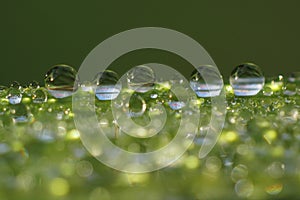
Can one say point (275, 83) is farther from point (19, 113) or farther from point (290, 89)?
point (19, 113)

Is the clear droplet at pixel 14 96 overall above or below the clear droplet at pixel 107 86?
above

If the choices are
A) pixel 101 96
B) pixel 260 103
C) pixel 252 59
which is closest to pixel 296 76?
pixel 260 103

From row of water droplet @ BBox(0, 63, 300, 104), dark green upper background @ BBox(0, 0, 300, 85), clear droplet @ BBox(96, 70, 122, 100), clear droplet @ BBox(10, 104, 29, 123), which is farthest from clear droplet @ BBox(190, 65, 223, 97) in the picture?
dark green upper background @ BBox(0, 0, 300, 85)

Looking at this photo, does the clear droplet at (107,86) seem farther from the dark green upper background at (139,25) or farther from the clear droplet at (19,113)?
the dark green upper background at (139,25)

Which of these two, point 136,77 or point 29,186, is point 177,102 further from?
point 29,186

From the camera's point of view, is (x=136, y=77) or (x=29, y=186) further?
(x=136, y=77)

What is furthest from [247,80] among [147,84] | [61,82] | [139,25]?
[139,25]

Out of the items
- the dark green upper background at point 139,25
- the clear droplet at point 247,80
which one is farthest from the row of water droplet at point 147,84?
the dark green upper background at point 139,25
